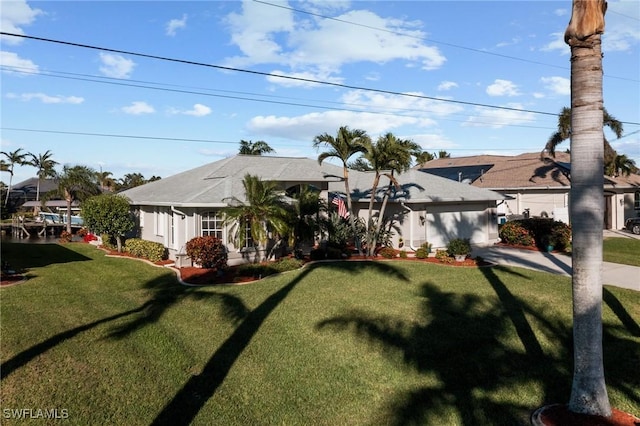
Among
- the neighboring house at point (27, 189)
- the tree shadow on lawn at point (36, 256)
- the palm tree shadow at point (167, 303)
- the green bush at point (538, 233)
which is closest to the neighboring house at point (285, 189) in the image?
the green bush at point (538, 233)

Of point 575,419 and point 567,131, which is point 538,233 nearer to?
point 567,131

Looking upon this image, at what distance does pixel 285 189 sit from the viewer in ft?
72.7

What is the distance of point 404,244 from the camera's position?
2311cm

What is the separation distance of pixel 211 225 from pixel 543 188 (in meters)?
22.1

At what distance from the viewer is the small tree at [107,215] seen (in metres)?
22.5

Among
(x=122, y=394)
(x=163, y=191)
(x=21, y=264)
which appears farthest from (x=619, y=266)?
(x=21, y=264)

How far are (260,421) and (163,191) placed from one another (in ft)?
63.1

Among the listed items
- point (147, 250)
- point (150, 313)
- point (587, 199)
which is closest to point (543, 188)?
point (147, 250)

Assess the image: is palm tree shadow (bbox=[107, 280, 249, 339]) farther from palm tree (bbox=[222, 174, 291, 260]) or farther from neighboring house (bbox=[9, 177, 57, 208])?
neighboring house (bbox=[9, 177, 57, 208])

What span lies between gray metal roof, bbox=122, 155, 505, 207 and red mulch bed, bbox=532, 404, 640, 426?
14588 millimetres

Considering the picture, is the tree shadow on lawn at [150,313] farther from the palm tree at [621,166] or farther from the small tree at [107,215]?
the palm tree at [621,166]

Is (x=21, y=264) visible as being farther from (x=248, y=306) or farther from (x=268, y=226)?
(x=248, y=306)

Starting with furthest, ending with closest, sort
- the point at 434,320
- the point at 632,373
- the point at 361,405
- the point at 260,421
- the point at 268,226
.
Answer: the point at 268,226 → the point at 434,320 → the point at 632,373 → the point at 361,405 → the point at 260,421

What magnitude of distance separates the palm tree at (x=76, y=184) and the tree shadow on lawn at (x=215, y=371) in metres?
27.4
